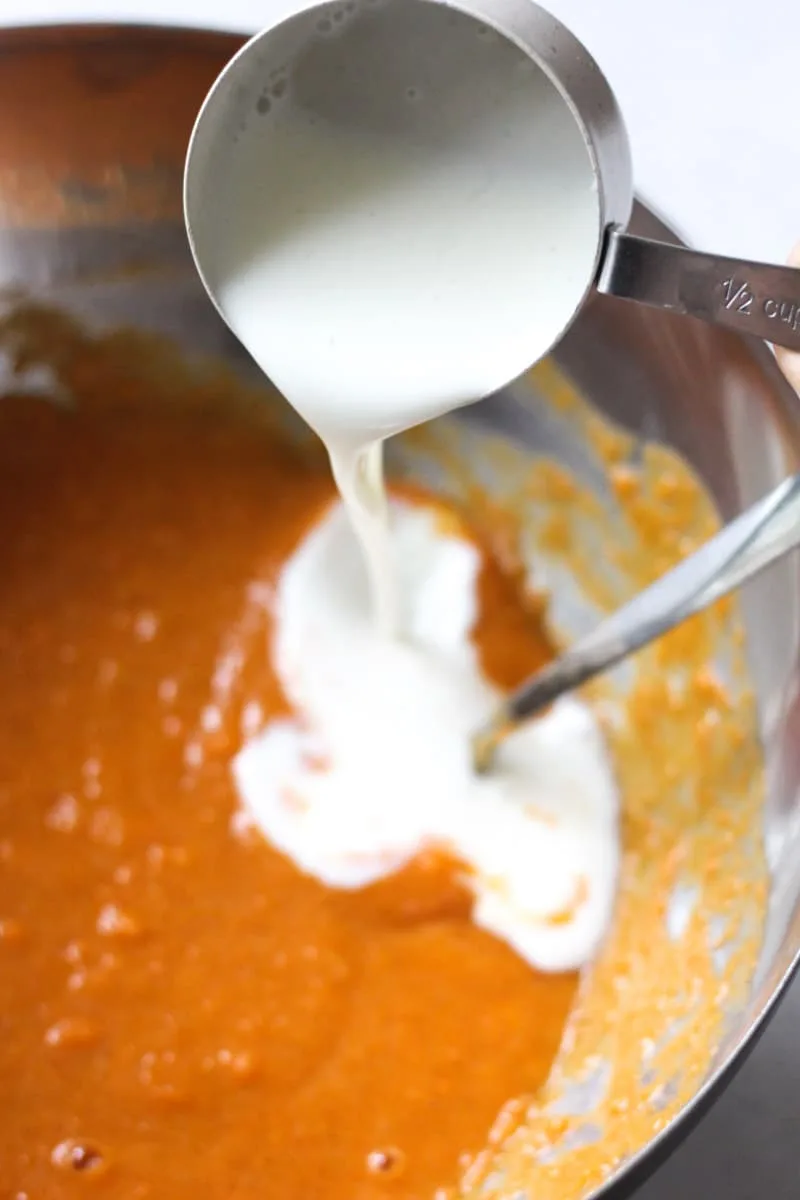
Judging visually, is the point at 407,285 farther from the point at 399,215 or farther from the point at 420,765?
the point at 420,765

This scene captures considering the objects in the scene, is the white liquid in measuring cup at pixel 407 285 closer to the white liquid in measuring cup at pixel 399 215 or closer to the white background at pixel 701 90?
the white liquid in measuring cup at pixel 399 215

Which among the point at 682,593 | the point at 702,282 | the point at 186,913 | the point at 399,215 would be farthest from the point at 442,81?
the point at 186,913

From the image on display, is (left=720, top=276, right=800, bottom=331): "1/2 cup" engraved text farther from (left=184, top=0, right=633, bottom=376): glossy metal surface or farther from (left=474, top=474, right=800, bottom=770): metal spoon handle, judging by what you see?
(left=474, top=474, right=800, bottom=770): metal spoon handle

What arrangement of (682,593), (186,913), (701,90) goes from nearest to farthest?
(682,593) < (186,913) < (701,90)

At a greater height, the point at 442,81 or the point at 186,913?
the point at 442,81

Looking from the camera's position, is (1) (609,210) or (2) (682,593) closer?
(1) (609,210)

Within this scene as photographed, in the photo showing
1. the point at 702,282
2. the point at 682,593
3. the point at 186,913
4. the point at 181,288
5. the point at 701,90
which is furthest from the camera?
the point at 701,90

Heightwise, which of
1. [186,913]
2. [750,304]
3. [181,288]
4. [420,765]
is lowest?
[186,913]

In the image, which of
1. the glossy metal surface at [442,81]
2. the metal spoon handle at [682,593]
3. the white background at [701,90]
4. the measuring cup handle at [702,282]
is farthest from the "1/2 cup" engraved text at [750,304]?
the white background at [701,90]
